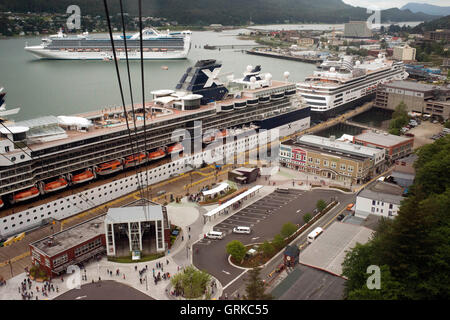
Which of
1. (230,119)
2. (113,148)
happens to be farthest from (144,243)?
(230,119)

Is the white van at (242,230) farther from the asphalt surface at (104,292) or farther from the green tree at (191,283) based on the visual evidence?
the asphalt surface at (104,292)

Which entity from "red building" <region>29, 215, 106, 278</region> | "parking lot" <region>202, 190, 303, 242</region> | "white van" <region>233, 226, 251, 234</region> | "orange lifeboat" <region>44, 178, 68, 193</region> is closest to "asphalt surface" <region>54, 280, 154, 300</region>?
"red building" <region>29, 215, 106, 278</region>

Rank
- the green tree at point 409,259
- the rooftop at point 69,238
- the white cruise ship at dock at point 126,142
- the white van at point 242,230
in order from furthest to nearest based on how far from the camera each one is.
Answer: the white van at point 242,230, the white cruise ship at dock at point 126,142, the rooftop at point 69,238, the green tree at point 409,259

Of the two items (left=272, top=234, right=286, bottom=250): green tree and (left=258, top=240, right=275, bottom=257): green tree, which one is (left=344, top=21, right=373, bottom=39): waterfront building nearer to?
(left=272, top=234, right=286, bottom=250): green tree

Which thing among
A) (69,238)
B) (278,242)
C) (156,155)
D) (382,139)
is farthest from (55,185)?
(382,139)

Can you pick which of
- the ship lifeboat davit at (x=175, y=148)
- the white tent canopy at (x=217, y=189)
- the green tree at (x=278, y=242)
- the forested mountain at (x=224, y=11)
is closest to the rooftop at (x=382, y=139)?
the white tent canopy at (x=217, y=189)

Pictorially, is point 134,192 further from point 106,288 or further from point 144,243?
point 106,288

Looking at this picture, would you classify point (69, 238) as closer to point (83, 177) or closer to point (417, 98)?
point (83, 177)
